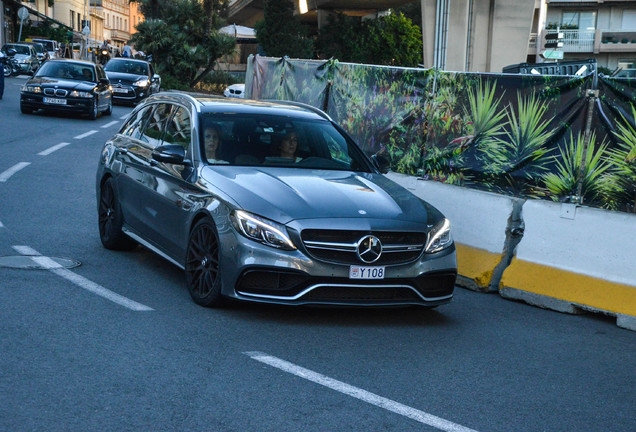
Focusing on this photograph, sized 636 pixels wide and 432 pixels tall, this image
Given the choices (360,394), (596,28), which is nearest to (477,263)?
(360,394)

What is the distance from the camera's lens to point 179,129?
848 centimetres

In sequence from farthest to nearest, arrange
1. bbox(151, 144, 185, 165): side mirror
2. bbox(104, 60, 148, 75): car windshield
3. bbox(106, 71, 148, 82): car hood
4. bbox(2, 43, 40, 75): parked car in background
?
bbox(2, 43, 40, 75): parked car in background < bbox(104, 60, 148, 75): car windshield < bbox(106, 71, 148, 82): car hood < bbox(151, 144, 185, 165): side mirror

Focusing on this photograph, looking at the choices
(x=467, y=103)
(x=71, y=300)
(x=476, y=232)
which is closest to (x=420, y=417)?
(x=71, y=300)

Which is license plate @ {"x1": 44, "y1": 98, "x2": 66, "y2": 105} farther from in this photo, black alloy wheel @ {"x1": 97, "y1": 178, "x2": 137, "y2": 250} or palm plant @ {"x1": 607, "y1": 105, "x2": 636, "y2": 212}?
palm plant @ {"x1": 607, "y1": 105, "x2": 636, "y2": 212}

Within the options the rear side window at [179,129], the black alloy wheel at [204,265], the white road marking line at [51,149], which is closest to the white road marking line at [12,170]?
the white road marking line at [51,149]

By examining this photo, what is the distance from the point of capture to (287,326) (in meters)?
6.98

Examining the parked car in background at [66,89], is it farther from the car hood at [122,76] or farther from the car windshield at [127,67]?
the car windshield at [127,67]

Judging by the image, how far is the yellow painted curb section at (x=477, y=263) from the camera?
9094 millimetres

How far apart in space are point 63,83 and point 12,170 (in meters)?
11.9

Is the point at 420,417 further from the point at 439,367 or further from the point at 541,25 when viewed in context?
the point at 541,25

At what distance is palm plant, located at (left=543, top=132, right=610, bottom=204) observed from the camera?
848cm

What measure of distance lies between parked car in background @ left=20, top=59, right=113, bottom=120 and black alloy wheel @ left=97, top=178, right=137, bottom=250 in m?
17.2

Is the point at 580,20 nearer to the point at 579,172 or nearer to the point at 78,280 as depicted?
the point at 579,172

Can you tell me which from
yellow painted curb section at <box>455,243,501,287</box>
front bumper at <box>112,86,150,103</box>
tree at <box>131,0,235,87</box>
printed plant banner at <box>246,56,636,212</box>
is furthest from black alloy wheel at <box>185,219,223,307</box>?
tree at <box>131,0,235,87</box>
